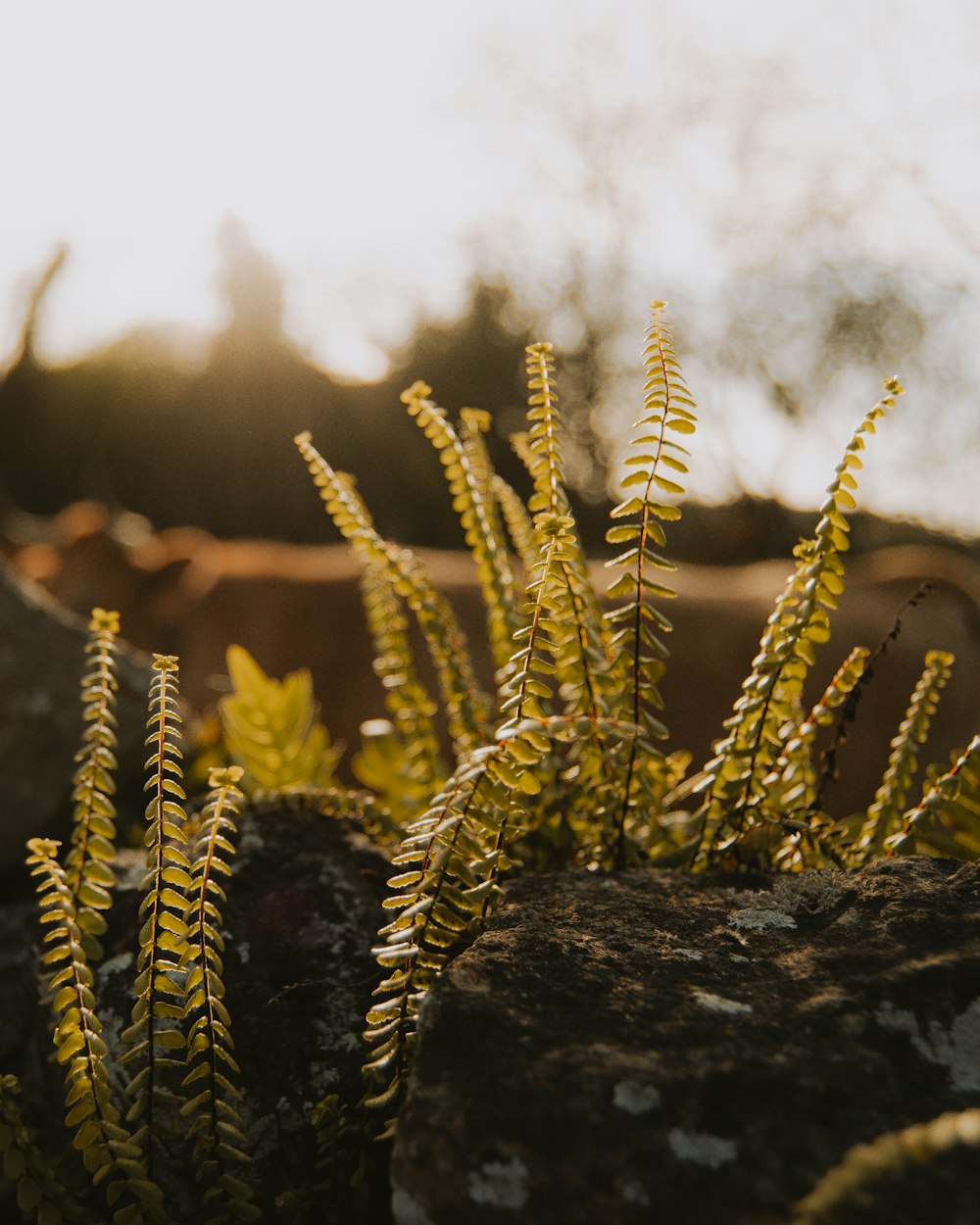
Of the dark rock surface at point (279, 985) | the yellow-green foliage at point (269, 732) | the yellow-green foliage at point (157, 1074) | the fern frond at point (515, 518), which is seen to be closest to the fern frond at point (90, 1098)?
the yellow-green foliage at point (157, 1074)

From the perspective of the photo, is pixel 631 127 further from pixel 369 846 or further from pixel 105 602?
pixel 369 846

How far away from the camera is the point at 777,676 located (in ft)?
4.42

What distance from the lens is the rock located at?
2.56 feet

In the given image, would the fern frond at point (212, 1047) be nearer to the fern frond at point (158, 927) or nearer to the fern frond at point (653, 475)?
the fern frond at point (158, 927)

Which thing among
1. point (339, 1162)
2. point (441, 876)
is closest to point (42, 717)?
point (339, 1162)

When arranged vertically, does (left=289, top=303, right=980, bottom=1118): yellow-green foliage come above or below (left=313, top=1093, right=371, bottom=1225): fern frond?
above

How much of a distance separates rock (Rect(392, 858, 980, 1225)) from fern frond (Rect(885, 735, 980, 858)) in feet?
0.74

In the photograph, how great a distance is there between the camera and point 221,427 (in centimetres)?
1767

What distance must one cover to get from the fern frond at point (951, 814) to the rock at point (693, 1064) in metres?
0.23

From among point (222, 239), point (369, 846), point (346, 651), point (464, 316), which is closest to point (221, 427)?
point (222, 239)

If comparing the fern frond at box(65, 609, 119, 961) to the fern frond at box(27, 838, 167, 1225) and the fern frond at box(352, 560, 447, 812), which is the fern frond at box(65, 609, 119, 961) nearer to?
the fern frond at box(27, 838, 167, 1225)

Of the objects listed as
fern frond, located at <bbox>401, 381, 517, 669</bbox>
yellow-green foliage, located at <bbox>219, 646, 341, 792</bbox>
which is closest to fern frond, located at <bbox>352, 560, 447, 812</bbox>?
fern frond, located at <bbox>401, 381, 517, 669</bbox>

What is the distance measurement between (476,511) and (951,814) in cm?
86

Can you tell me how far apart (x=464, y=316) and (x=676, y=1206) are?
545 inches
